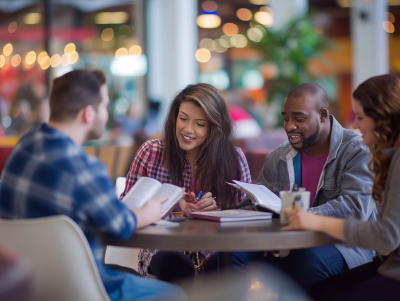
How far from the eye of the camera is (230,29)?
45.8 ft

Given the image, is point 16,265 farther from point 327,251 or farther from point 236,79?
point 236,79

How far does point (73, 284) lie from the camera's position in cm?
119

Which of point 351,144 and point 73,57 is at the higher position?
point 73,57

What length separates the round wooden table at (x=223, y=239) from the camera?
1.33 m

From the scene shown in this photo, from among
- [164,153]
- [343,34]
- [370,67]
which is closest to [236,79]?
[343,34]

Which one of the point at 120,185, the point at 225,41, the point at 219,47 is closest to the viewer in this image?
the point at 120,185

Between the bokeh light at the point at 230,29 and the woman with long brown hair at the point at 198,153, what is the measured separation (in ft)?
38.9

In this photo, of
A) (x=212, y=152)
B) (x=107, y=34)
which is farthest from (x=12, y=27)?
(x=212, y=152)

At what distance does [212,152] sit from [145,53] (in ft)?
24.8

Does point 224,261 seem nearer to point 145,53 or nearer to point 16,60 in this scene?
point 16,60

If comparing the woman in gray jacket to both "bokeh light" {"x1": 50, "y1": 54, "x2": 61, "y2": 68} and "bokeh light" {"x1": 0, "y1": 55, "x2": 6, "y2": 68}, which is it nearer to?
"bokeh light" {"x1": 50, "y1": 54, "x2": 61, "y2": 68}

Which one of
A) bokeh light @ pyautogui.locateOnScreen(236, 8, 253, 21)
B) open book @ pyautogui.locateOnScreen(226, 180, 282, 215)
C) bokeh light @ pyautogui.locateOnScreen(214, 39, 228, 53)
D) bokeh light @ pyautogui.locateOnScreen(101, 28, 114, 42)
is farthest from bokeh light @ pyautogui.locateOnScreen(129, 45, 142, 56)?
open book @ pyautogui.locateOnScreen(226, 180, 282, 215)

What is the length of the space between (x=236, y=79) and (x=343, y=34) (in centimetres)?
385

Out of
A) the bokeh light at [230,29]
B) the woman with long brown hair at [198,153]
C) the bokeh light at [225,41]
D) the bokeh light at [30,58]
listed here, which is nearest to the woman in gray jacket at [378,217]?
the woman with long brown hair at [198,153]
